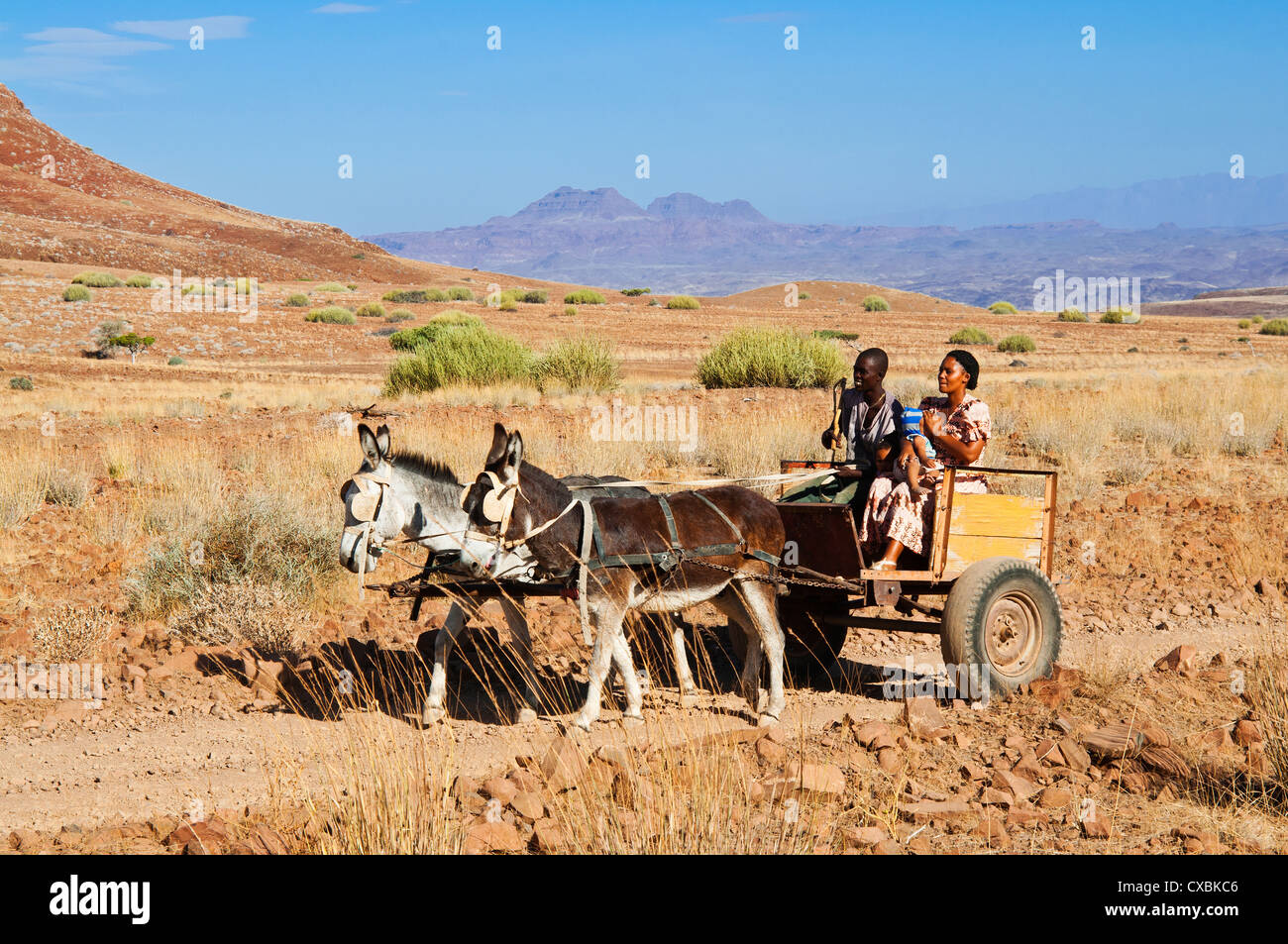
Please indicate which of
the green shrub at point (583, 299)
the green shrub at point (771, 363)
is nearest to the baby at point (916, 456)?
the green shrub at point (771, 363)

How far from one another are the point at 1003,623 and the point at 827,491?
153 centimetres

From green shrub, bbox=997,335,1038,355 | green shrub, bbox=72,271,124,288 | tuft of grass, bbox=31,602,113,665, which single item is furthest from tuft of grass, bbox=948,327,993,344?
tuft of grass, bbox=31,602,113,665

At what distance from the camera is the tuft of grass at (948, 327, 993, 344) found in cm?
4431

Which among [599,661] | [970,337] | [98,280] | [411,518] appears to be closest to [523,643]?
[599,661]

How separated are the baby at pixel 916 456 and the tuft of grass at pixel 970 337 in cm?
3826

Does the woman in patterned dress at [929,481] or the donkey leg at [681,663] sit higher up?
the woman in patterned dress at [929,481]

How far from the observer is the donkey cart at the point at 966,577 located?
7059 millimetres

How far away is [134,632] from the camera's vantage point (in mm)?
8562

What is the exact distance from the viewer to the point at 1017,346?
1613 inches

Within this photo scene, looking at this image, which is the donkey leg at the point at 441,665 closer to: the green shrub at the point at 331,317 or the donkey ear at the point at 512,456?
the donkey ear at the point at 512,456

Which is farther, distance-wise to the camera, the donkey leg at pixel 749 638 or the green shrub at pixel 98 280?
the green shrub at pixel 98 280

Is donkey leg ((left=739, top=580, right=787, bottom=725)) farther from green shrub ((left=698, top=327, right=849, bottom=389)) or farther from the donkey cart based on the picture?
green shrub ((left=698, top=327, right=849, bottom=389))

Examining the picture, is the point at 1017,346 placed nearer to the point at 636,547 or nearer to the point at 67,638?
the point at 636,547
